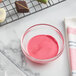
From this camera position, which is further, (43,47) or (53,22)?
(53,22)

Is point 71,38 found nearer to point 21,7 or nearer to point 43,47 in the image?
point 43,47

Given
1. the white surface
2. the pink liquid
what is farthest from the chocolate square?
the pink liquid

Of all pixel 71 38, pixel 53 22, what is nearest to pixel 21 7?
pixel 53 22

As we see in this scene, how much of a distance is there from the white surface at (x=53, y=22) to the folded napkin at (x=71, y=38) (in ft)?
0.13

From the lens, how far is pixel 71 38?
119 centimetres

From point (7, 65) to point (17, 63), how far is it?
2.1 inches

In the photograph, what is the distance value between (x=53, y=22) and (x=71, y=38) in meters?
0.16

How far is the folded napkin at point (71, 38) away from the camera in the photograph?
1.12 metres

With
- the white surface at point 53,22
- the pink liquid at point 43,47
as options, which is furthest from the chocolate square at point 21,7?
the pink liquid at point 43,47

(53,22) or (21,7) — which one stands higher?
(21,7)

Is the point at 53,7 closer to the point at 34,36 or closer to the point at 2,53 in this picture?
the point at 34,36

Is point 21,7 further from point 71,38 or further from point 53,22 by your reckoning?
point 71,38

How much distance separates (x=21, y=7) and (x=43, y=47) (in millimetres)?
273

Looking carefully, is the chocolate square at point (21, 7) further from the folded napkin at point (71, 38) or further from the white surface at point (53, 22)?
the folded napkin at point (71, 38)
